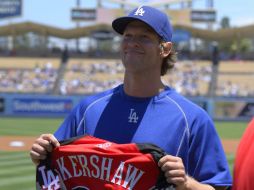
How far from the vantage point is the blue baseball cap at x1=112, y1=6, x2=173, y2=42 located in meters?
2.85

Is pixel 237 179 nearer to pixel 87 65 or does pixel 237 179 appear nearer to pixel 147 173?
pixel 147 173

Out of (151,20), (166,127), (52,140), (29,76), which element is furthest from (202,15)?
(52,140)

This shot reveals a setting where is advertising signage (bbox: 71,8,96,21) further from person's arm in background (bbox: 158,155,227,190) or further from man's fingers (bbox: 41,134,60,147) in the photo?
person's arm in background (bbox: 158,155,227,190)

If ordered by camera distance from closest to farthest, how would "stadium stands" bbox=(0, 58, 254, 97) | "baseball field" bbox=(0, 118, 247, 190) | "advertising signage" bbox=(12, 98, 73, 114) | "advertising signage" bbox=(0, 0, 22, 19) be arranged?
"baseball field" bbox=(0, 118, 247, 190), "advertising signage" bbox=(12, 98, 73, 114), "stadium stands" bbox=(0, 58, 254, 97), "advertising signage" bbox=(0, 0, 22, 19)

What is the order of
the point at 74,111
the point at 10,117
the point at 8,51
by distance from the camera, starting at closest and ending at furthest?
the point at 74,111, the point at 10,117, the point at 8,51

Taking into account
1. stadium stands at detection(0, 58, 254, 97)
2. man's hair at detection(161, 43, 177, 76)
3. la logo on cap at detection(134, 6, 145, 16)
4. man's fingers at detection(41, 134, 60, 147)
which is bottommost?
stadium stands at detection(0, 58, 254, 97)

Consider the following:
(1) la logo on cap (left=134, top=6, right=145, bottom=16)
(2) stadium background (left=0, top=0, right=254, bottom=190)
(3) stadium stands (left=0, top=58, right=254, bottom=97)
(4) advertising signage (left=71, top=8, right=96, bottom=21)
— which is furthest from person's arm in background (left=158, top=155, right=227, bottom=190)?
(4) advertising signage (left=71, top=8, right=96, bottom=21)

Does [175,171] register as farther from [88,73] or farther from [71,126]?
[88,73]

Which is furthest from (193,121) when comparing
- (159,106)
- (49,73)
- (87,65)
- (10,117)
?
(87,65)

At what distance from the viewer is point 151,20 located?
2.85 m

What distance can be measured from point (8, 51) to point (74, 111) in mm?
43776

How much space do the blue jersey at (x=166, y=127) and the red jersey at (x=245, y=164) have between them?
1.36 ft

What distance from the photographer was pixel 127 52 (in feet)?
9.47

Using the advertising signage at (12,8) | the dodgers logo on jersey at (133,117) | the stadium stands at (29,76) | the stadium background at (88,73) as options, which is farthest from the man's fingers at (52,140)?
the advertising signage at (12,8)
